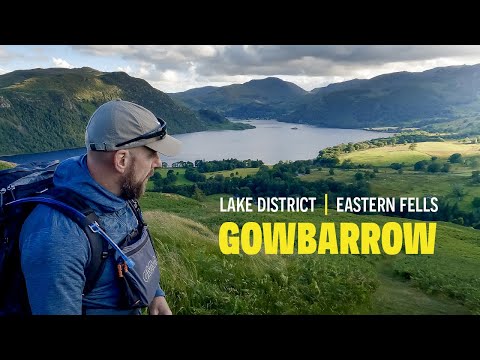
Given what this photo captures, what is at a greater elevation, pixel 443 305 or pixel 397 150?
pixel 397 150

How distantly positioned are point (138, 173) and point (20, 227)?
539 millimetres

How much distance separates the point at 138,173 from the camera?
187 centimetres

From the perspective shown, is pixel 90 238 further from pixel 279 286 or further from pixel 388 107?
pixel 388 107

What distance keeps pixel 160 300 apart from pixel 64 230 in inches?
A: 38.1

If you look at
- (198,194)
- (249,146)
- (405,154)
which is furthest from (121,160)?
(405,154)

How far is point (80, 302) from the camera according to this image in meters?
1.65

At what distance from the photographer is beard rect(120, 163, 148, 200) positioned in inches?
72.7

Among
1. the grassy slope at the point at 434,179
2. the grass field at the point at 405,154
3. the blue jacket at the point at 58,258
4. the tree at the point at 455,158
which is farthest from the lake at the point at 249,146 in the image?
the blue jacket at the point at 58,258

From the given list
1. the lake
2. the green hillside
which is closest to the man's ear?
the lake

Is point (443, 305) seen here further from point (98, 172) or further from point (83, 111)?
point (83, 111)

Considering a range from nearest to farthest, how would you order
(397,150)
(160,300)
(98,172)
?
(98,172), (160,300), (397,150)

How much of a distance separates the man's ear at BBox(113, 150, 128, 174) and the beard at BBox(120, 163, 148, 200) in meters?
0.03

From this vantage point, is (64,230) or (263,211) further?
(263,211)

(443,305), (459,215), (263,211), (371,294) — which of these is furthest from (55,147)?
(459,215)
